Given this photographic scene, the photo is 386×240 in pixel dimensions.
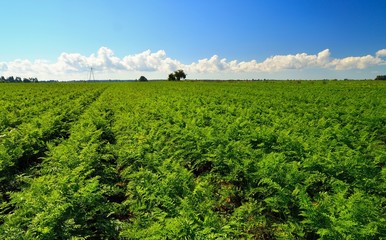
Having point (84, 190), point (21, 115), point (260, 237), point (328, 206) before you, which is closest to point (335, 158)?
point (328, 206)

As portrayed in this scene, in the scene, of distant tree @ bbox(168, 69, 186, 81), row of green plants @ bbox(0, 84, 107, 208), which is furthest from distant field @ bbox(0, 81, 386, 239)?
distant tree @ bbox(168, 69, 186, 81)

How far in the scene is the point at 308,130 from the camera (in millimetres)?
11875

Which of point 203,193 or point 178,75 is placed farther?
point 178,75

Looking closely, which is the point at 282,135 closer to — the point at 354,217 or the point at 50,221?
the point at 354,217

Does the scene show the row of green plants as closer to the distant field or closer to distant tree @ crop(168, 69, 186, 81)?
the distant field

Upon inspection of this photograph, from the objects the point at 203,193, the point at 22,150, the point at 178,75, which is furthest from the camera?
the point at 178,75

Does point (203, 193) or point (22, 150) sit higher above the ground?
point (22, 150)

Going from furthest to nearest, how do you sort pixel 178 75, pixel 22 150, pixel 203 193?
pixel 178 75 < pixel 22 150 < pixel 203 193

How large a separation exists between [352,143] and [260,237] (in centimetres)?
575

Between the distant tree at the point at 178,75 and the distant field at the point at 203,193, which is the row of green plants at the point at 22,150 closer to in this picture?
the distant field at the point at 203,193

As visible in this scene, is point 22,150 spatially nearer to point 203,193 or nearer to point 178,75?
point 203,193

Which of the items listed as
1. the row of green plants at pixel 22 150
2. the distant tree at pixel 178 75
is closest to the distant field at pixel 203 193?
the row of green plants at pixel 22 150

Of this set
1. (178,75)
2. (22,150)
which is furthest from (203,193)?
(178,75)

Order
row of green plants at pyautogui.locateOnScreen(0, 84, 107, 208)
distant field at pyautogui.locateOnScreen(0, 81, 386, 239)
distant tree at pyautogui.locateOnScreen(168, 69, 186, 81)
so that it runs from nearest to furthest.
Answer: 1. distant field at pyautogui.locateOnScreen(0, 81, 386, 239)
2. row of green plants at pyautogui.locateOnScreen(0, 84, 107, 208)
3. distant tree at pyautogui.locateOnScreen(168, 69, 186, 81)
